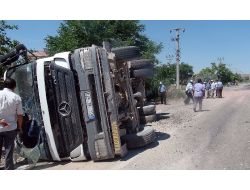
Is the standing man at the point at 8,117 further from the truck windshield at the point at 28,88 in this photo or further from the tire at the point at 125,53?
the tire at the point at 125,53

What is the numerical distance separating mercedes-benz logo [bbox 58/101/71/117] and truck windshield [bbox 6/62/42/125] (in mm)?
419

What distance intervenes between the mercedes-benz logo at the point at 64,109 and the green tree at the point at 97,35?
53.1 feet

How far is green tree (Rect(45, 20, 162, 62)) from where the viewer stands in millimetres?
24328

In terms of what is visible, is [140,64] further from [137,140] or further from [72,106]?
[72,106]

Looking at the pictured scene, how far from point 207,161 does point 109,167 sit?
161 cm

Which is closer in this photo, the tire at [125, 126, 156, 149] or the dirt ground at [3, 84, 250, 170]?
the dirt ground at [3, 84, 250, 170]

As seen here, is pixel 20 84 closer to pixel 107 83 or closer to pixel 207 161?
pixel 107 83

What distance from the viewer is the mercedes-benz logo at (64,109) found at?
6.61 meters

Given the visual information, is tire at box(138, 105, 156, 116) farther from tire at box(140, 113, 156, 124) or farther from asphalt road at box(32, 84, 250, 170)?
asphalt road at box(32, 84, 250, 170)

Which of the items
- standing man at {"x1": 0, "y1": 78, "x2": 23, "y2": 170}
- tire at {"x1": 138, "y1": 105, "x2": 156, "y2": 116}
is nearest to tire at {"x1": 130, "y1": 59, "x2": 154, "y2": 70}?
tire at {"x1": 138, "y1": 105, "x2": 156, "y2": 116}

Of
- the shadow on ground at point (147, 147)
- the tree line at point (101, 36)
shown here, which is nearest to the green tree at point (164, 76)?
the tree line at point (101, 36)

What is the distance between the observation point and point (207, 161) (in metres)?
6.02

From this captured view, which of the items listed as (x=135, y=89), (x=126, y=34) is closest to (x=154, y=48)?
(x=126, y=34)

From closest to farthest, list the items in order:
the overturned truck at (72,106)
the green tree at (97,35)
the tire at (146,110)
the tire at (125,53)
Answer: the overturned truck at (72,106)
the tire at (125,53)
the tire at (146,110)
the green tree at (97,35)
